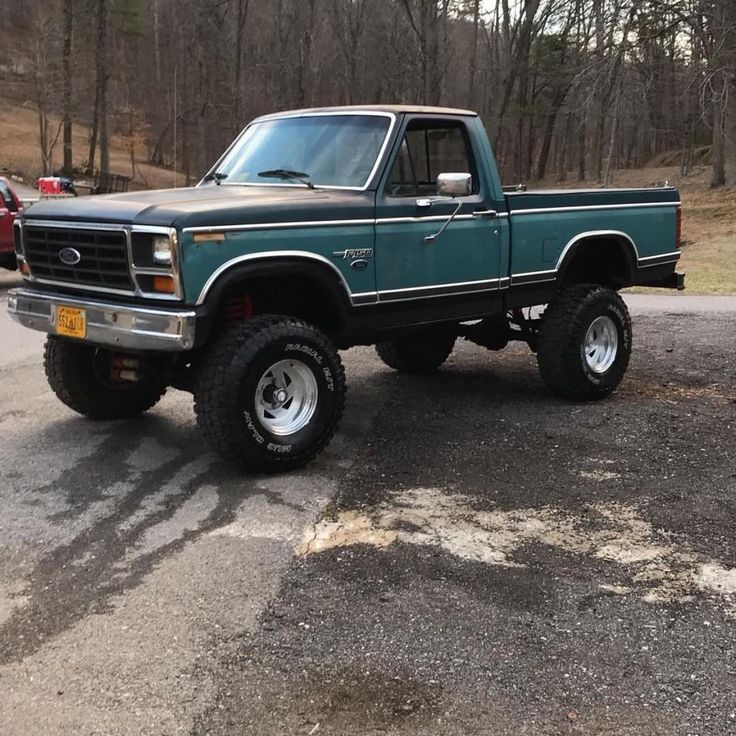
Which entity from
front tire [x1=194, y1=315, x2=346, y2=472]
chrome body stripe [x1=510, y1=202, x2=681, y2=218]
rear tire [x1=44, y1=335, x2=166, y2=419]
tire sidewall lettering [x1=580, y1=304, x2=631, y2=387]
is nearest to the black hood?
front tire [x1=194, y1=315, x2=346, y2=472]

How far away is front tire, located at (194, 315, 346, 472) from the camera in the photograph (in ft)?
16.1

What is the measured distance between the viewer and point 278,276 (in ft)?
17.0

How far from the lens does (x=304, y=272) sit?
516 centimetres

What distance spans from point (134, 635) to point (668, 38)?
29645 mm

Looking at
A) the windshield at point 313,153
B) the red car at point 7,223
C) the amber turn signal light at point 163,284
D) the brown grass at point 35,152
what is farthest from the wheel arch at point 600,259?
the brown grass at point 35,152

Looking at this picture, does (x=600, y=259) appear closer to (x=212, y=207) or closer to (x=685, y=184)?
(x=212, y=207)

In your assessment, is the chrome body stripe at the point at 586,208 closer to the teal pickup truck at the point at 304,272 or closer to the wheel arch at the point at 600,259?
the teal pickup truck at the point at 304,272

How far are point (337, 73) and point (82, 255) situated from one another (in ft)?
183

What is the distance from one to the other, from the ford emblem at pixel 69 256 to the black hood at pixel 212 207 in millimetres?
186

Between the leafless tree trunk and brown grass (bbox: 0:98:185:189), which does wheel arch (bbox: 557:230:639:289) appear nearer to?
the leafless tree trunk

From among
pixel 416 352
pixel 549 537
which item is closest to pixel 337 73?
pixel 416 352

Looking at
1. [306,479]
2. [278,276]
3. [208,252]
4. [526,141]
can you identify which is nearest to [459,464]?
[306,479]

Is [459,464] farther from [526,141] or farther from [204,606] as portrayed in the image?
[526,141]

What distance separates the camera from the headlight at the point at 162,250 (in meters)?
4.64
